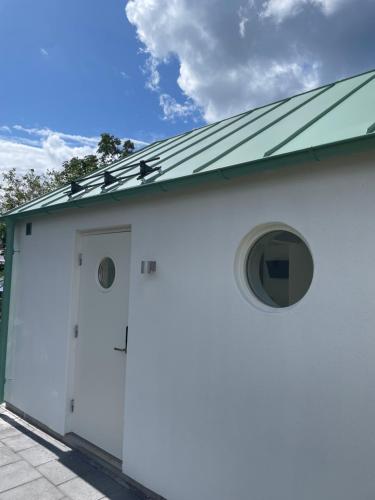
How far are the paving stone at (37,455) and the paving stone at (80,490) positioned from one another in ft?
2.00

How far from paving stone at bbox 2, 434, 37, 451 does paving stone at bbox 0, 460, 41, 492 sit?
1.42 ft

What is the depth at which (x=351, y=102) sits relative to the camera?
2.99 meters

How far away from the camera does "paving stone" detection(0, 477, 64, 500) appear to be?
322cm

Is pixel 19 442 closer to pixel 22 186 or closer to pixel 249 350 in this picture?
pixel 249 350

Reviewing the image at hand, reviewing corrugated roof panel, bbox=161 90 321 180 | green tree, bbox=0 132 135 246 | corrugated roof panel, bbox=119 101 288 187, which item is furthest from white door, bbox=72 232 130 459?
green tree, bbox=0 132 135 246

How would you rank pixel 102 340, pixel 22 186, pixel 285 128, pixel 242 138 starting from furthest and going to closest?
pixel 22 186, pixel 102 340, pixel 242 138, pixel 285 128

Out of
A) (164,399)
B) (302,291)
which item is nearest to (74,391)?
(164,399)

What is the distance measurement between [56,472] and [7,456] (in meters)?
0.75

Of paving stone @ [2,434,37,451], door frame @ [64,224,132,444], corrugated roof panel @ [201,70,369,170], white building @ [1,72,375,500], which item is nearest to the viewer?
white building @ [1,72,375,500]

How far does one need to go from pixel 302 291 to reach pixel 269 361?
0.56 metres

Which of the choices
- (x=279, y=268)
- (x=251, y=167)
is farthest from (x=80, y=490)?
(x=251, y=167)

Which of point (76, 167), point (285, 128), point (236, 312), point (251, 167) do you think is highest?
point (76, 167)

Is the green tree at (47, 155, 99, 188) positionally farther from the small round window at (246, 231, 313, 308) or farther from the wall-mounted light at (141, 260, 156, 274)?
the small round window at (246, 231, 313, 308)

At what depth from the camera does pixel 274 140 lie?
2.86 m
